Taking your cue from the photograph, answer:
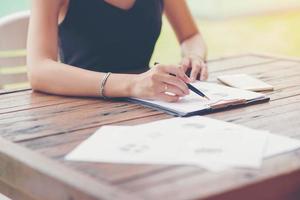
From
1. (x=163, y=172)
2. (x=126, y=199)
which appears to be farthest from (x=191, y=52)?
(x=126, y=199)

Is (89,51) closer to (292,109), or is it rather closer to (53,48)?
(53,48)

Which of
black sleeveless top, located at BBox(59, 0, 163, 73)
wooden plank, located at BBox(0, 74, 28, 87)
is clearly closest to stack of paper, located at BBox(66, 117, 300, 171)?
black sleeveless top, located at BBox(59, 0, 163, 73)

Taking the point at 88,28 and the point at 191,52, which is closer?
the point at 88,28

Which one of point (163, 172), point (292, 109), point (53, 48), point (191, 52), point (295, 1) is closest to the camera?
point (163, 172)

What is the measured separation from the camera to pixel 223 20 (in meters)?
4.82

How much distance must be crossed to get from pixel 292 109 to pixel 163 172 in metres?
0.51

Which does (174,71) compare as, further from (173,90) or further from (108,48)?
(108,48)

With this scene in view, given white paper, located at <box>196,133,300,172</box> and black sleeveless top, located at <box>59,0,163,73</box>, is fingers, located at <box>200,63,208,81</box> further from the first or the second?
white paper, located at <box>196,133,300,172</box>

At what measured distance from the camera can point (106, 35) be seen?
76.7 inches

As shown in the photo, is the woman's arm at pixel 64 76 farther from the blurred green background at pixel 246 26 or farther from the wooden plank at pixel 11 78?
the blurred green background at pixel 246 26

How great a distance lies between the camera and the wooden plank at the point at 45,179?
1.02 m

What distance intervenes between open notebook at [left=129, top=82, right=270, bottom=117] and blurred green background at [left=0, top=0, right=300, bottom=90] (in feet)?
9.59

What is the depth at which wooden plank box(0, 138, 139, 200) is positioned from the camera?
3.33 ft

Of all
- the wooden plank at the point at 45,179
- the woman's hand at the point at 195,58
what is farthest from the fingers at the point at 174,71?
the wooden plank at the point at 45,179
